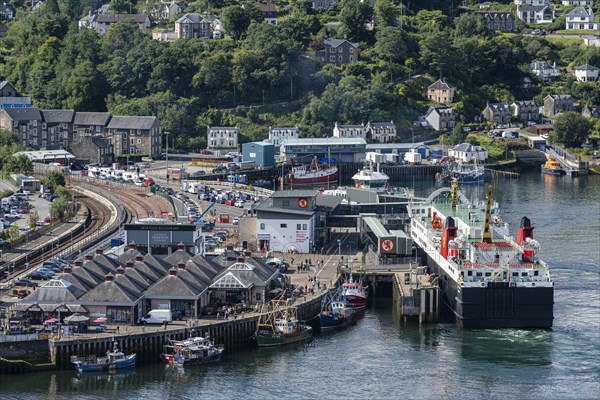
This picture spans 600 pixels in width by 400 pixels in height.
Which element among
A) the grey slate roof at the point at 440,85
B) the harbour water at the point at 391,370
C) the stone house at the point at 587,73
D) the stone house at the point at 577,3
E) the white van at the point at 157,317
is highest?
the stone house at the point at 577,3

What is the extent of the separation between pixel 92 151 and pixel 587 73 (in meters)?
43.7

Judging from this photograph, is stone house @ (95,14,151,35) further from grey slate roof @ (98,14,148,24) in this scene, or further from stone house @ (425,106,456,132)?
stone house @ (425,106,456,132)

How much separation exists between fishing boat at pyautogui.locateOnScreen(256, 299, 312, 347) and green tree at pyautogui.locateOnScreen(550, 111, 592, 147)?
54972 mm

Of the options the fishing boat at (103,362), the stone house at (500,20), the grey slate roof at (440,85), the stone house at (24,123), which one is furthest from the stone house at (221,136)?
the fishing boat at (103,362)

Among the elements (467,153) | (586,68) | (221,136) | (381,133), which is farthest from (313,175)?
(586,68)

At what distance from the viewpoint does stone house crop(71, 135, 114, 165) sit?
88.9 meters

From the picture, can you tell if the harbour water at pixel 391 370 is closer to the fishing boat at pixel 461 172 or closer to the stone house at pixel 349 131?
the fishing boat at pixel 461 172

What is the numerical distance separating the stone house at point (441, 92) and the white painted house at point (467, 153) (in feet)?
38.4

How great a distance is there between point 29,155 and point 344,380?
47.2 meters

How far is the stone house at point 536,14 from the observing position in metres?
128

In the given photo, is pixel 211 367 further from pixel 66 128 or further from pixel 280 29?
pixel 280 29

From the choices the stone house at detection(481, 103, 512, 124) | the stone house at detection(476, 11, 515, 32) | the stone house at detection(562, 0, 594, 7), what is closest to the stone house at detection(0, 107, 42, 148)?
the stone house at detection(481, 103, 512, 124)

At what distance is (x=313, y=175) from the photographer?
285 ft

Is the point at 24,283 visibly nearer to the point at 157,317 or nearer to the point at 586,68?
the point at 157,317
